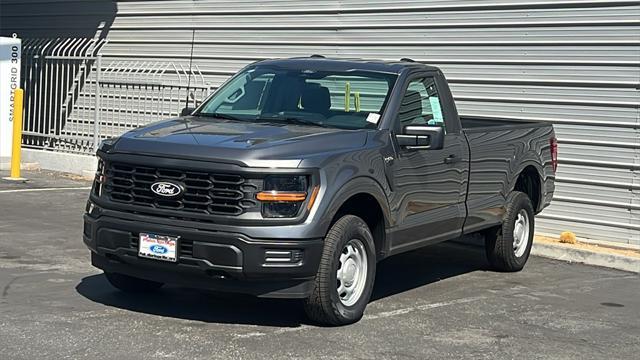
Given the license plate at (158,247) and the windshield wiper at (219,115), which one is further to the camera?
the windshield wiper at (219,115)

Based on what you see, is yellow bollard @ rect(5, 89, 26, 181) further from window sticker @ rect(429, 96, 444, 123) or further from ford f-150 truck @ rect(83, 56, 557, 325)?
window sticker @ rect(429, 96, 444, 123)

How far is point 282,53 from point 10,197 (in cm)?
431

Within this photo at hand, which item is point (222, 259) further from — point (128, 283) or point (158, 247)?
point (128, 283)

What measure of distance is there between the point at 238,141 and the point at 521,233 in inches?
160

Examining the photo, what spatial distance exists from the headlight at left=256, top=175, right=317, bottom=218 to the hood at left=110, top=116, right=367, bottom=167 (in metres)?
0.13

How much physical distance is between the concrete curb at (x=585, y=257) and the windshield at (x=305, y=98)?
139 inches

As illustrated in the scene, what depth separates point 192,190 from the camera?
6.51m

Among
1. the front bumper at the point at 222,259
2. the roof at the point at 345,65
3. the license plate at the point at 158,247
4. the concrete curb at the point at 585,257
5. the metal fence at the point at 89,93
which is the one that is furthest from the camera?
the metal fence at the point at 89,93

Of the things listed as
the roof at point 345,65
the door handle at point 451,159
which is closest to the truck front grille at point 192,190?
the roof at point 345,65

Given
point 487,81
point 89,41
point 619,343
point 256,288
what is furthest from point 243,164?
point 89,41

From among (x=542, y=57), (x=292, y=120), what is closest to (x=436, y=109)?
(x=292, y=120)

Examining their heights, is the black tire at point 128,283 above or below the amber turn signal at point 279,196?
below

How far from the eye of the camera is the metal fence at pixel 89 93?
1545 centimetres

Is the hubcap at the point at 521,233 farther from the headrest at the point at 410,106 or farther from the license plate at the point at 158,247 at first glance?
the license plate at the point at 158,247
